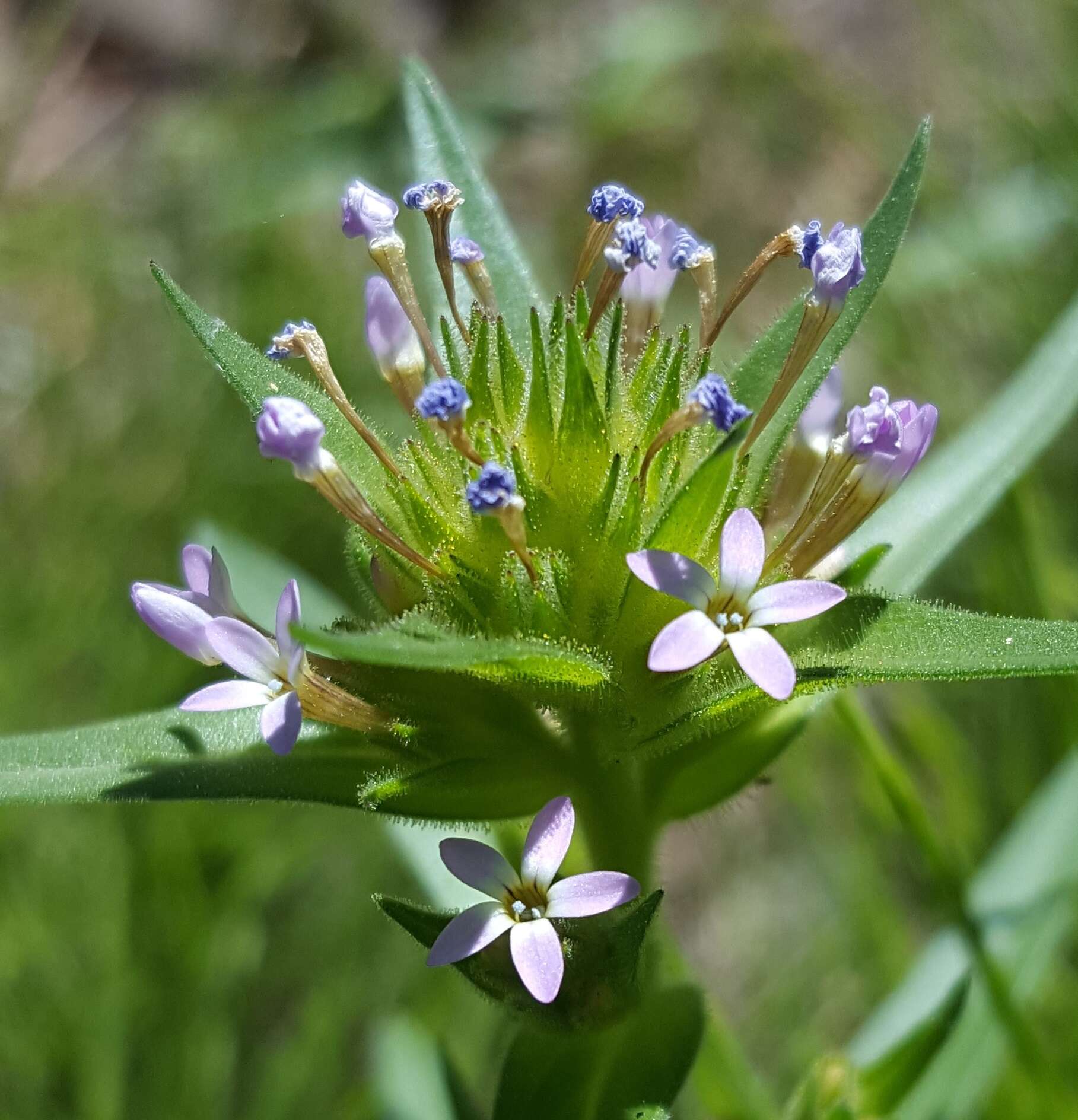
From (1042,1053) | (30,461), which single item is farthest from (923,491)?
(30,461)

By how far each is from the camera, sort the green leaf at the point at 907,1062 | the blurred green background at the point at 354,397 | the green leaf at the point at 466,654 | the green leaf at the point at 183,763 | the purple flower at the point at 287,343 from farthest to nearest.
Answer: the blurred green background at the point at 354,397, the green leaf at the point at 907,1062, the purple flower at the point at 287,343, the green leaf at the point at 183,763, the green leaf at the point at 466,654

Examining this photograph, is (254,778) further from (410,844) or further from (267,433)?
(410,844)

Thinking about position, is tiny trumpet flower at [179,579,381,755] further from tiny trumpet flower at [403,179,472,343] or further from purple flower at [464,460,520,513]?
tiny trumpet flower at [403,179,472,343]

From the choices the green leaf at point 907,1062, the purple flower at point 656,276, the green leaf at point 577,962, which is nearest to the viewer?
the green leaf at point 577,962

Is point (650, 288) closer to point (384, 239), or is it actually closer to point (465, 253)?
point (465, 253)

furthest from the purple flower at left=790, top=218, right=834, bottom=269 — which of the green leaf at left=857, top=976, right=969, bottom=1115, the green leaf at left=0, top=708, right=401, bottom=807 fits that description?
the green leaf at left=857, top=976, right=969, bottom=1115

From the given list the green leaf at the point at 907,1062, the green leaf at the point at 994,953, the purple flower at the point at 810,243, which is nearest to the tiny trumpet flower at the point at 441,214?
the purple flower at the point at 810,243

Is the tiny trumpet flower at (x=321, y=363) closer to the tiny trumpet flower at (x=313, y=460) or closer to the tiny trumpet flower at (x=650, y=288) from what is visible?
the tiny trumpet flower at (x=313, y=460)
